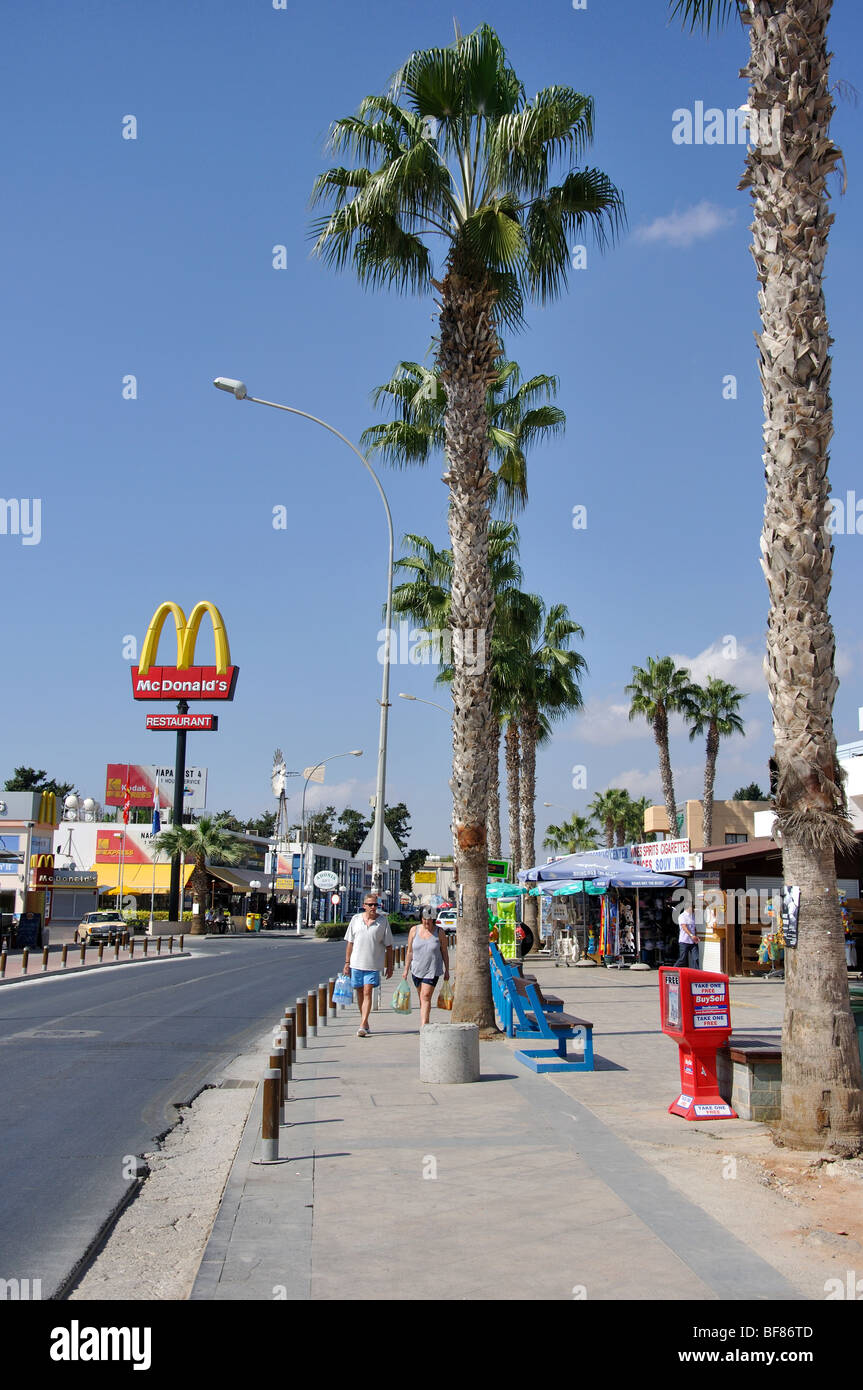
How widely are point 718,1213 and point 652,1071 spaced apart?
5841mm

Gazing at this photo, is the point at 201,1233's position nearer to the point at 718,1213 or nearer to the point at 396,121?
the point at 718,1213

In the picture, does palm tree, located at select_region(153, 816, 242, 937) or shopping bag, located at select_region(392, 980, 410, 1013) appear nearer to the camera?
shopping bag, located at select_region(392, 980, 410, 1013)

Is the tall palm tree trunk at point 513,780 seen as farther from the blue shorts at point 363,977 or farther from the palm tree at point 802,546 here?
the palm tree at point 802,546

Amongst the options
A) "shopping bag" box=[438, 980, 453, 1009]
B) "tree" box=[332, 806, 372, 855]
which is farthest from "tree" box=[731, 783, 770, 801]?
"shopping bag" box=[438, 980, 453, 1009]

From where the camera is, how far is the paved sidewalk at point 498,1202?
5.20 meters

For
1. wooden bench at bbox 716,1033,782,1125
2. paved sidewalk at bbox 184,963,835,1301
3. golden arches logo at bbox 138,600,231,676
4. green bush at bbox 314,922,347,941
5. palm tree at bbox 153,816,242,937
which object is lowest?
green bush at bbox 314,922,347,941

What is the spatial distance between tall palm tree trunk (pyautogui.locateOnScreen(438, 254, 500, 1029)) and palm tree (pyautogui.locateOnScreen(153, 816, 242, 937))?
155 feet

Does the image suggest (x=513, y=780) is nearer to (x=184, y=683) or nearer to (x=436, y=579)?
(x=436, y=579)

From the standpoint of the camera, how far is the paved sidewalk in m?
5.20

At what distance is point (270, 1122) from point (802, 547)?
555 centimetres

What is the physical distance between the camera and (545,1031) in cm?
1257

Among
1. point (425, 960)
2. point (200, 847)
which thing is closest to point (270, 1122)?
point (425, 960)

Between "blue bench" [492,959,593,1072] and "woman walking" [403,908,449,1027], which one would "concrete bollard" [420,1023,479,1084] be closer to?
"blue bench" [492,959,593,1072]
